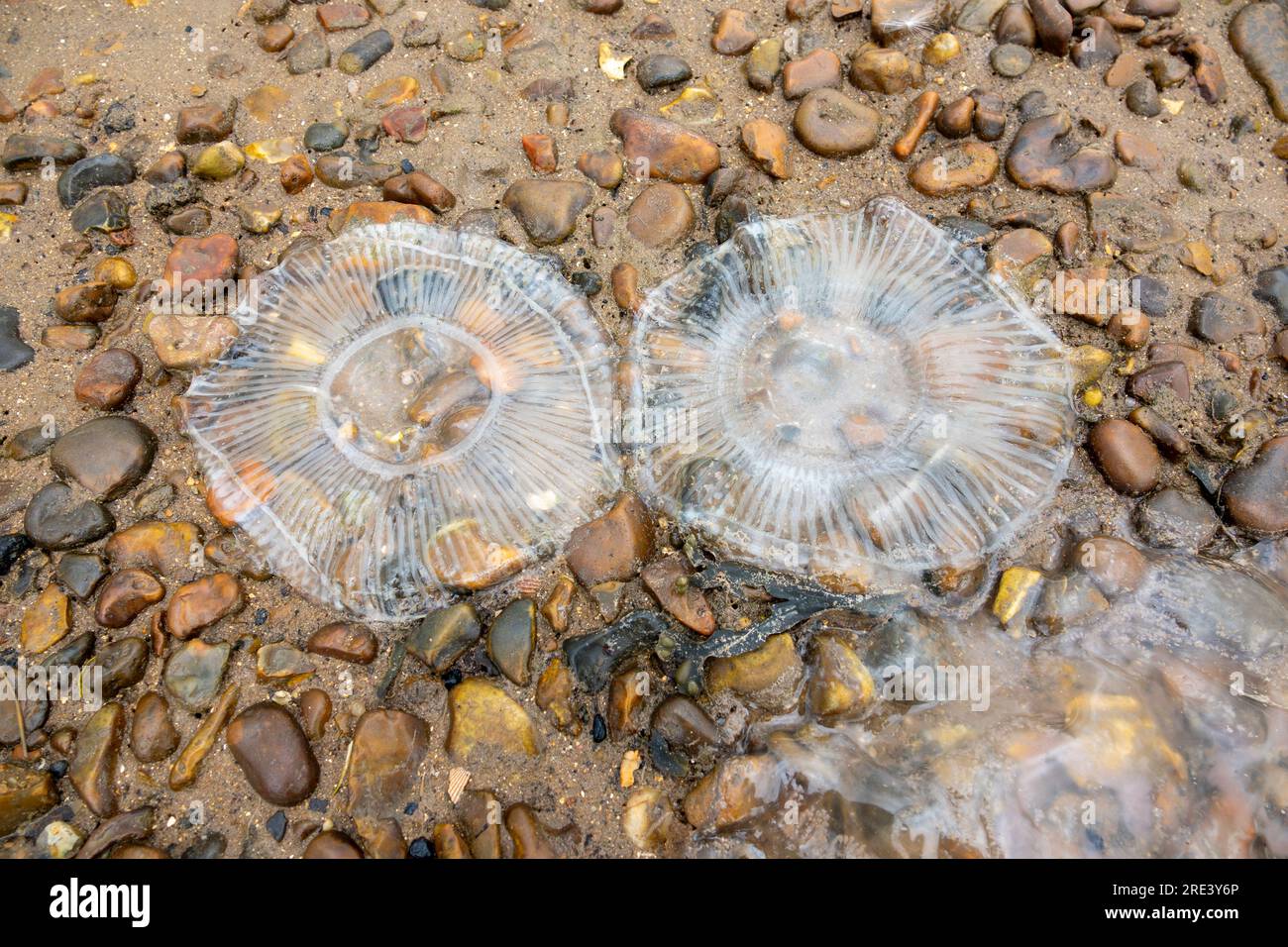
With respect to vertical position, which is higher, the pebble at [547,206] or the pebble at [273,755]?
the pebble at [547,206]

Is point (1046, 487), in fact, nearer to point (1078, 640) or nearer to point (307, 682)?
point (1078, 640)

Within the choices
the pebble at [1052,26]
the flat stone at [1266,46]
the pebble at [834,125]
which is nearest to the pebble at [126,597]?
the pebble at [834,125]

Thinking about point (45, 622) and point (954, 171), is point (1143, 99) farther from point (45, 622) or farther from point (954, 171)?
point (45, 622)

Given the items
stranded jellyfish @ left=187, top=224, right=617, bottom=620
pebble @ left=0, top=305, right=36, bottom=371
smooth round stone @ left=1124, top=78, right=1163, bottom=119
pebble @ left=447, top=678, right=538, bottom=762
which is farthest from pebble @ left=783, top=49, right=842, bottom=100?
pebble @ left=0, top=305, right=36, bottom=371

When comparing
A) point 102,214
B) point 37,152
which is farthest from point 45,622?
point 37,152

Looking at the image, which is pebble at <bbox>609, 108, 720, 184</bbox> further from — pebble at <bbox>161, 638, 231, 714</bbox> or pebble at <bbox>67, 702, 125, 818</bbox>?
pebble at <bbox>67, 702, 125, 818</bbox>

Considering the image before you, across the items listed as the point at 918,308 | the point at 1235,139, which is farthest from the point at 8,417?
the point at 1235,139

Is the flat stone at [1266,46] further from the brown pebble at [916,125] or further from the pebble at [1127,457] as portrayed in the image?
the pebble at [1127,457]
